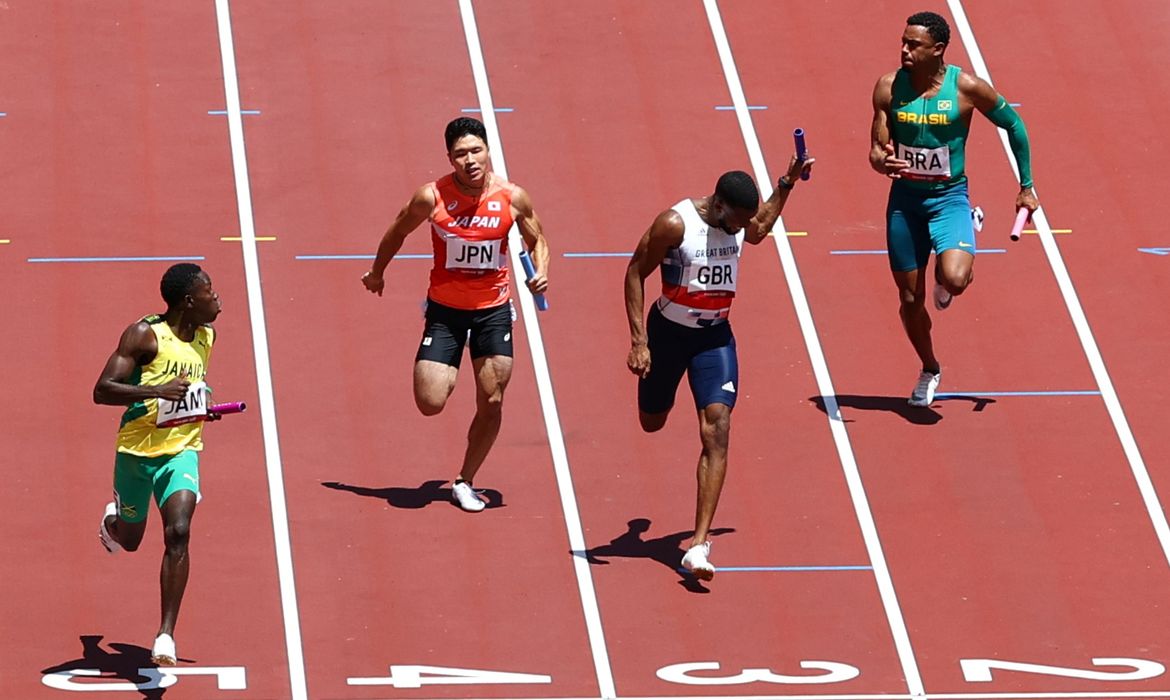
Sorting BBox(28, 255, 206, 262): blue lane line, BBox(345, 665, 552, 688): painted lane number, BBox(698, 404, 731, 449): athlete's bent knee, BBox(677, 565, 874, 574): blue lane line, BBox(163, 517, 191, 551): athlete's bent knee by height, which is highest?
BBox(28, 255, 206, 262): blue lane line

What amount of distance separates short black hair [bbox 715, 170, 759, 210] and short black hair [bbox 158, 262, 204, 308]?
3.12 meters

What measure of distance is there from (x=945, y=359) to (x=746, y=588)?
320cm

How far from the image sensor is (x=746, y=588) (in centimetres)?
1523

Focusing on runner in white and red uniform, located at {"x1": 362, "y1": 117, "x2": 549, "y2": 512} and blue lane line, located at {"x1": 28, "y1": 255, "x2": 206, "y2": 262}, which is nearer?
runner in white and red uniform, located at {"x1": 362, "y1": 117, "x2": 549, "y2": 512}

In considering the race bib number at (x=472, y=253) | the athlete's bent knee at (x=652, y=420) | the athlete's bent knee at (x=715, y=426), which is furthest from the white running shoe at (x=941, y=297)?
the race bib number at (x=472, y=253)

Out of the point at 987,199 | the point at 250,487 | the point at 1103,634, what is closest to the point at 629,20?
the point at 987,199

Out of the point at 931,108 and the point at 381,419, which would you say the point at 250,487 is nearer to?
the point at 381,419

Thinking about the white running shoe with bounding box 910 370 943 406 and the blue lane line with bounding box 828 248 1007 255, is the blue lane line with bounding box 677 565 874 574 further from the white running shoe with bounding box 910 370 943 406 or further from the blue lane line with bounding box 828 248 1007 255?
the blue lane line with bounding box 828 248 1007 255

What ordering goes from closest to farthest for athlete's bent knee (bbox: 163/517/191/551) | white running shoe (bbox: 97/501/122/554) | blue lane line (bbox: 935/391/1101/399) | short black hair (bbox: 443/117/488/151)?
athlete's bent knee (bbox: 163/517/191/551) → white running shoe (bbox: 97/501/122/554) → short black hair (bbox: 443/117/488/151) → blue lane line (bbox: 935/391/1101/399)

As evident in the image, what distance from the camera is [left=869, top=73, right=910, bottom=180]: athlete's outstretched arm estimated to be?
16547 mm

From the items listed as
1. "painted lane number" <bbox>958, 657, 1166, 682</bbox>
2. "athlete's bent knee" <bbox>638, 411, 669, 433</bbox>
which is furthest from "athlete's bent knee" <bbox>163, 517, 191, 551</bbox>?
"painted lane number" <bbox>958, 657, 1166, 682</bbox>

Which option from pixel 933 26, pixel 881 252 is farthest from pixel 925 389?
pixel 933 26

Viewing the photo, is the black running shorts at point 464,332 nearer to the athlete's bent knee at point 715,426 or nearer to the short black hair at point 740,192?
the athlete's bent knee at point 715,426

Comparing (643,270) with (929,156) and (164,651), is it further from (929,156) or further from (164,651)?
(164,651)
